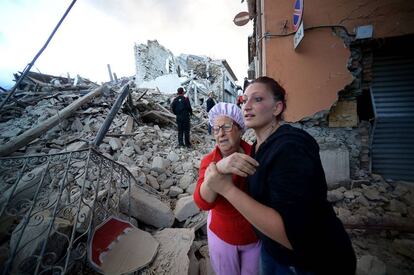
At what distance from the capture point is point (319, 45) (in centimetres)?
396

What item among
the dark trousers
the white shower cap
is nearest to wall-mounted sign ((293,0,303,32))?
the white shower cap

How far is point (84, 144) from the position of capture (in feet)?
15.9

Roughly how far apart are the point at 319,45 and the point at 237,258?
436 cm

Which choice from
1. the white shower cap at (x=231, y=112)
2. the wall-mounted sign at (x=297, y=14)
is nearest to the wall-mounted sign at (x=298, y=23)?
the wall-mounted sign at (x=297, y=14)

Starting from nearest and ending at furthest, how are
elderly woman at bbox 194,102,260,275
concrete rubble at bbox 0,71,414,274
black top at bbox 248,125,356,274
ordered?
1. black top at bbox 248,125,356,274
2. elderly woman at bbox 194,102,260,275
3. concrete rubble at bbox 0,71,414,274

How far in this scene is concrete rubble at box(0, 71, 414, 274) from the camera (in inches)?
88.0

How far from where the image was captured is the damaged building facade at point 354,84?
3.73m

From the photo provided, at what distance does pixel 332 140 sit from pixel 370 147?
74 centimetres

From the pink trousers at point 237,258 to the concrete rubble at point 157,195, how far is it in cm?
73

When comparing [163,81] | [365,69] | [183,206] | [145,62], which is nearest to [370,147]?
[365,69]

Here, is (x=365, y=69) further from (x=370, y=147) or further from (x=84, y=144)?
(x=84, y=144)

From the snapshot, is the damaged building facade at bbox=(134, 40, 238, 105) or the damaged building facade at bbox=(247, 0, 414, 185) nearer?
the damaged building facade at bbox=(247, 0, 414, 185)

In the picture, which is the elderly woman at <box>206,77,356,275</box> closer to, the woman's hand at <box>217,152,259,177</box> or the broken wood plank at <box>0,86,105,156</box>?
the woman's hand at <box>217,152,259,177</box>

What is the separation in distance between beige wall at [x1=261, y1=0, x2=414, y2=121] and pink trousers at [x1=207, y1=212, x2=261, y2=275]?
327 centimetres
